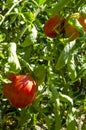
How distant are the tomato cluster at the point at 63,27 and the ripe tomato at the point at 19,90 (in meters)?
0.17

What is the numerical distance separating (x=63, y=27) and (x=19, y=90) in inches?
9.8

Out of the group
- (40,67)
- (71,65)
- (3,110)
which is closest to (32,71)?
(40,67)

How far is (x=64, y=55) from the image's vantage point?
1188 millimetres

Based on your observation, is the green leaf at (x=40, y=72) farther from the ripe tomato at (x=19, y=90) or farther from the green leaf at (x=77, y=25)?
the green leaf at (x=77, y=25)

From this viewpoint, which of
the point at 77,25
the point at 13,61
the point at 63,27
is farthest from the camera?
the point at 63,27

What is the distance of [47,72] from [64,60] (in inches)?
7.9

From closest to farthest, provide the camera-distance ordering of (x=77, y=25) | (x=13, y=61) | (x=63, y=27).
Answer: (x=13, y=61) < (x=77, y=25) < (x=63, y=27)

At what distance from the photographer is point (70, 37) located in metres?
1.28

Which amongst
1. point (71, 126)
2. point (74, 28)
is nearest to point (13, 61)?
point (74, 28)

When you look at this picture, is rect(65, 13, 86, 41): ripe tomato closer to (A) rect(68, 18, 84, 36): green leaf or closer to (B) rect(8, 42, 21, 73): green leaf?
(A) rect(68, 18, 84, 36): green leaf

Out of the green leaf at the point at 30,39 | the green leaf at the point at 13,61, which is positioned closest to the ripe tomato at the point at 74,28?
the green leaf at the point at 30,39

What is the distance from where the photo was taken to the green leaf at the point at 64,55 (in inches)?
46.5

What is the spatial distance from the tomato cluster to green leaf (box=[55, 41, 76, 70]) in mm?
68

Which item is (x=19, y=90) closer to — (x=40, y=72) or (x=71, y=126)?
(x=40, y=72)
